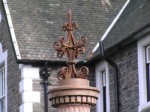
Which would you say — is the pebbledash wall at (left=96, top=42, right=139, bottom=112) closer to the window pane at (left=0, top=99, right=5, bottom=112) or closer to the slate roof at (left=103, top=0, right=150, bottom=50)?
the slate roof at (left=103, top=0, right=150, bottom=50)

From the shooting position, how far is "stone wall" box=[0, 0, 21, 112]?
16.8 metres

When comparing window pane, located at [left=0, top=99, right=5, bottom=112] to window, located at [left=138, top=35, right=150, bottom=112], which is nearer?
window, located at [left=138, top=35, right=150, bottom=112]

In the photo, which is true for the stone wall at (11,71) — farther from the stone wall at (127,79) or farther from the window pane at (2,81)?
the stone wall at (127,79)

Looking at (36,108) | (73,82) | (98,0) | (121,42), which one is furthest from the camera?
(98,0)

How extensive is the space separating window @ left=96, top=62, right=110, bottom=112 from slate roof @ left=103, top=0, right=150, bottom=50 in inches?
25.2

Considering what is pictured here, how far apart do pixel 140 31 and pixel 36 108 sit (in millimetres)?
3785

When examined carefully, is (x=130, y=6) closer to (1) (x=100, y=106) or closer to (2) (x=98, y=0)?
(2) (x=98, y=0)

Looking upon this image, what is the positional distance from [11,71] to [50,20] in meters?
1.97

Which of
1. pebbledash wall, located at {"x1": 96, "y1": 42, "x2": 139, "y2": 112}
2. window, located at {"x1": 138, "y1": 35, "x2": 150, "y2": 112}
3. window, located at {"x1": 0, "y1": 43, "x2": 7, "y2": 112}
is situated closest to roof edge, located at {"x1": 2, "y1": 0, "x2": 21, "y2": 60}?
window, located at {"x1": 0, "y1": 43, "x2": 7, "y2": 112}

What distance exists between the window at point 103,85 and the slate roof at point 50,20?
0.69 metres

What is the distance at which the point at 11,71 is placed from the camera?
1733 centimetres

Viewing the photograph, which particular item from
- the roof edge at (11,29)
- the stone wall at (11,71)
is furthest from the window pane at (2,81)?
the roof edge at (11,29)

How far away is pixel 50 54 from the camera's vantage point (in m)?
16.7

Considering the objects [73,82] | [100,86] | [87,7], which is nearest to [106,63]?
[100,86]
